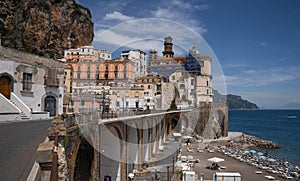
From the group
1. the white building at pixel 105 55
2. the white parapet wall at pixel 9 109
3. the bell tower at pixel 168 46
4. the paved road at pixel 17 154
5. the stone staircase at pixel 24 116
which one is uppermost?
the white building at pixel 105 55

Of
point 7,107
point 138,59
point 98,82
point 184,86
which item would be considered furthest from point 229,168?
point 184,86

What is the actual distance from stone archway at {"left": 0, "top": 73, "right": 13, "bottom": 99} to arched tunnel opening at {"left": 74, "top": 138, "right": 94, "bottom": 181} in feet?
26.9

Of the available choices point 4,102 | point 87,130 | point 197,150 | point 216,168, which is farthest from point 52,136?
point 197,150

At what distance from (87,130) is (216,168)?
16.1 meters

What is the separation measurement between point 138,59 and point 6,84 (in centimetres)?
2831

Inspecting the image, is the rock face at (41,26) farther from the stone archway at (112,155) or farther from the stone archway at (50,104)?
the stone archway at (112,155)

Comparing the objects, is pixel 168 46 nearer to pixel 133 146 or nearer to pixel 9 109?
pixel 133 146

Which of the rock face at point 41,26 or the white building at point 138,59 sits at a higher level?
the rock face at point 41,26

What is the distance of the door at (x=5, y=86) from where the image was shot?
13768 millimetres

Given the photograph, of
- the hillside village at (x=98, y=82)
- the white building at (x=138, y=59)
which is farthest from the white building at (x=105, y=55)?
the white building at (x=138, y=59)

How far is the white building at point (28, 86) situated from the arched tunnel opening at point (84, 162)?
5.42 meters

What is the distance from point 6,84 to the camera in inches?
549

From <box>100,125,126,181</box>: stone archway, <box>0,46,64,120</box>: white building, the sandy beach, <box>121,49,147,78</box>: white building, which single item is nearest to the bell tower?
<box>121,49,147,78</box>: white building

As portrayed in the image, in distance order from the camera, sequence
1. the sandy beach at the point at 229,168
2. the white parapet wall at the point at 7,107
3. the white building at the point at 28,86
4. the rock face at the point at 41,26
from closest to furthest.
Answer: the white parapet wall at the point at 7,107, the white building at the point at 28,86, the sandy beach at the point at 229,168, the rock face at the point at 41,26
